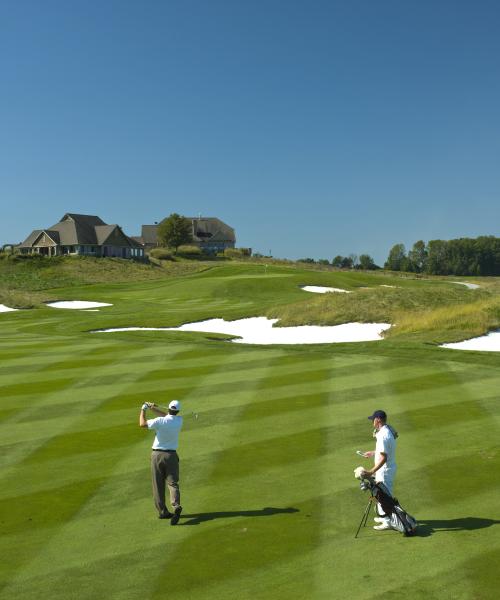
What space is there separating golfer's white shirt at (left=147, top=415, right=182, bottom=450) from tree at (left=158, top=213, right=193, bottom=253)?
372 ft

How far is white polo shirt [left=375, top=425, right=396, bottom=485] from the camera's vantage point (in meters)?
10.5

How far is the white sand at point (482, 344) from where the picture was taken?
91.9 feet

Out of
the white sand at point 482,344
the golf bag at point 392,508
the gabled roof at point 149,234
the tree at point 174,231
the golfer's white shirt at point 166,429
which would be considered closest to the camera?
the golf bag at point 392,508

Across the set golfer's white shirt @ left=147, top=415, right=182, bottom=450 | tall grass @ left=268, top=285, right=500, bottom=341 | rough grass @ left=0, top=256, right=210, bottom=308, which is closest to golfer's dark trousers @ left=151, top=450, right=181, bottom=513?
golfer's white shirt @ left=147, top=415, right=182, bottom=450

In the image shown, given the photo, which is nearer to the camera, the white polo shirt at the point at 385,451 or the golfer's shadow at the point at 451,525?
the golfer's shadow at the point at 451,525

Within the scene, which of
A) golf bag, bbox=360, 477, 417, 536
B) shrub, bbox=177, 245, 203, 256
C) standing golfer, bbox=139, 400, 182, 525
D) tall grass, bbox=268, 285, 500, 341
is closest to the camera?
golf bag, bbox=360, 477, 417, 536

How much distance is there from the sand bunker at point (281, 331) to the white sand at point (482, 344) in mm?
4244

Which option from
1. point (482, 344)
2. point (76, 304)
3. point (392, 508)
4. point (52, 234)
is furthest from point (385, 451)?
point (52, 234)

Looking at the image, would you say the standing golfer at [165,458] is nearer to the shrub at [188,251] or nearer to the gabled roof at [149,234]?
the shrub at [188,251]

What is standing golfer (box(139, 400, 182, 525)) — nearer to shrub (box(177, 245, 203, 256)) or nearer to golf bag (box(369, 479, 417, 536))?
golf bag (box(369, 479, 417, 536))

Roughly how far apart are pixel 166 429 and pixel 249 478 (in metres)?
2.15

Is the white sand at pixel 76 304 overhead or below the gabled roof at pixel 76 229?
below

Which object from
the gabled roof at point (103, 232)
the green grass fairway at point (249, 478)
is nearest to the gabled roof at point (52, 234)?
the gabled roof at point (103, 232)

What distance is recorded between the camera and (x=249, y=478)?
41.1ft
